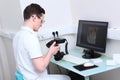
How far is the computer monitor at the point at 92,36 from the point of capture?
8.13 ft

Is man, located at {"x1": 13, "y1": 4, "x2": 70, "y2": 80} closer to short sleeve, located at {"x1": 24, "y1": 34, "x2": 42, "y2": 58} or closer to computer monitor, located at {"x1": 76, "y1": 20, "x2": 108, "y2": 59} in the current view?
short sleeve, located at {"x1": 24, "y1": 34, "x2": 42, "y2": 58}

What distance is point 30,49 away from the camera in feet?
6.55

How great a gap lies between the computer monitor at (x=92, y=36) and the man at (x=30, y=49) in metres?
0.63

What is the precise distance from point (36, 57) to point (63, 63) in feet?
1.97

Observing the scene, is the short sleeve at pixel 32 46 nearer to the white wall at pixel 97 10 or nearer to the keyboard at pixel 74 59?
the keyboard at pixel 74 59

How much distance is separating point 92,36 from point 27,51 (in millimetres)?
937

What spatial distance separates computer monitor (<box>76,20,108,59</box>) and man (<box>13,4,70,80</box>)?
630 millimetres

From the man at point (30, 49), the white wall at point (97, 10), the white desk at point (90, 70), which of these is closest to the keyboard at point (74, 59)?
the white desk at point (90, 70)

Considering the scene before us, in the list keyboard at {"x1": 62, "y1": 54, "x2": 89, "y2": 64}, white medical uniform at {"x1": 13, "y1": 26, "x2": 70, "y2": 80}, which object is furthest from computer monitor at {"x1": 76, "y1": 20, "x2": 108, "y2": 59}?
white medical uniform at {"x1": 13, "y1": 26, "x2": 70, "y2": 80}

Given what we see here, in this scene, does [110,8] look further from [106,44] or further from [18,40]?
[18,40]

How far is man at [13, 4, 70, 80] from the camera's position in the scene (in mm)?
1996

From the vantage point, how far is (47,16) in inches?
118

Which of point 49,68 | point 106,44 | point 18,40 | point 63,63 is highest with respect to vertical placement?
point 18,40

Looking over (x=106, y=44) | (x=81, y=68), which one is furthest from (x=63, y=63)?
(x=106, y=44)
